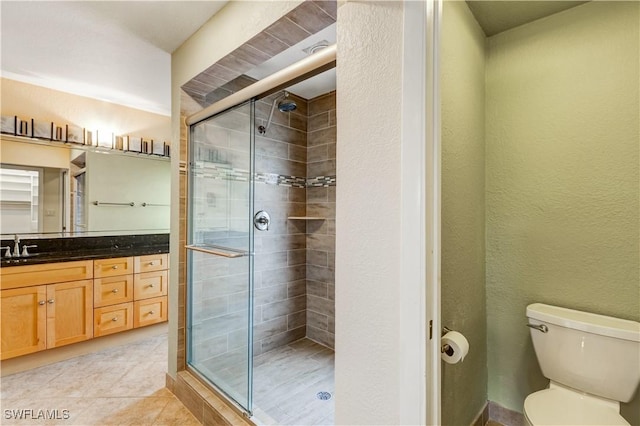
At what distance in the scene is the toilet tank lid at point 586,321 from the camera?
133 centimetres

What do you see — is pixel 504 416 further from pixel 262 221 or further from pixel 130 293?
pixel 130 293

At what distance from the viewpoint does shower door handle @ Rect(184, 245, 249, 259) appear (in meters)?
1.77

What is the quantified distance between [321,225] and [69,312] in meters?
2.29

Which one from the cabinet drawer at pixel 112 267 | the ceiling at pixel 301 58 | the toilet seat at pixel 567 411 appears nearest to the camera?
the toilet seat at pixel 567 411

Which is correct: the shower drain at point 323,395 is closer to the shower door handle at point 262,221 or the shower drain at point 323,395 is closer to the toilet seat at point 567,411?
the toilet seat at point 567,411

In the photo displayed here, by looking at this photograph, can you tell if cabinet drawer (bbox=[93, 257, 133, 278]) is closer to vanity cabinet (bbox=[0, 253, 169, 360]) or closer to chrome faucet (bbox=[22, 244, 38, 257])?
vanity cabinet (bbox=[0, 253, 169, 360])

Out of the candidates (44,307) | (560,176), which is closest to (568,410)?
(560,176)

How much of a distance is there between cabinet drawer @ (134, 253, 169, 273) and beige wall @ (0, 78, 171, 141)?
4.59ft

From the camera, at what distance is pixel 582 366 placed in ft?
4.64

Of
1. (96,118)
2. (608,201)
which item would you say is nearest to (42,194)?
(96,118)

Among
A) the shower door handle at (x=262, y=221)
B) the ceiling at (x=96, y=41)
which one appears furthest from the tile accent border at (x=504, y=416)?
the ceiling at (x=96, y=41)

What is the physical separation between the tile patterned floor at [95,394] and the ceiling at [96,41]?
2433 mm

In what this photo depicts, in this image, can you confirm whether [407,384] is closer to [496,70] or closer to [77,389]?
[496,70]

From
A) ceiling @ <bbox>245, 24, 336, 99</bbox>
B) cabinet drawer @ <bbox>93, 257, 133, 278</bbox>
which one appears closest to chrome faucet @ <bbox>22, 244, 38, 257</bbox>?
cabinet drawer @ <bbox>93, 257, 133, 278</bbox>
